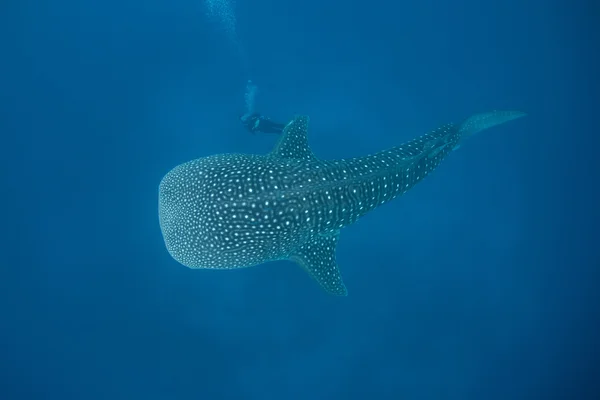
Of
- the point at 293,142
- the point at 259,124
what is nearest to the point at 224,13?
the point at 259,124

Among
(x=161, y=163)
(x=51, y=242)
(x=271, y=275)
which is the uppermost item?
(x=161, y=163)

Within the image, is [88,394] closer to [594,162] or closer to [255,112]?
[255,112]

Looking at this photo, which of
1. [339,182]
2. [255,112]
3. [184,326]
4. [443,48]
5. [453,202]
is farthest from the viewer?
[443,48]

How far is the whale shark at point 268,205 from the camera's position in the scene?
489cm

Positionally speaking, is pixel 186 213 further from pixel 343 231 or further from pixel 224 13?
pixel 224 13

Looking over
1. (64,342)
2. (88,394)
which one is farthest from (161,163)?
(88,394)

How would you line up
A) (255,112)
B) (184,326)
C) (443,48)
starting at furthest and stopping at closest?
(443,48) → (255,112) → (184,326)

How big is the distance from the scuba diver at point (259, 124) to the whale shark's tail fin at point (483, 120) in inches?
142

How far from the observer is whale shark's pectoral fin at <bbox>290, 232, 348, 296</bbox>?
→ 18.8 feet

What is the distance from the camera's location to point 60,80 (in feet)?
29.1

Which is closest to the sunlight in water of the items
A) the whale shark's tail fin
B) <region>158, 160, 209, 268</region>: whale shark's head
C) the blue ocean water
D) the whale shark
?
the blue ocean water

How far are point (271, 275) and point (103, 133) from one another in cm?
510

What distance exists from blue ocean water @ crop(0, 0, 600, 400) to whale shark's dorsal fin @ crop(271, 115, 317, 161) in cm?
262

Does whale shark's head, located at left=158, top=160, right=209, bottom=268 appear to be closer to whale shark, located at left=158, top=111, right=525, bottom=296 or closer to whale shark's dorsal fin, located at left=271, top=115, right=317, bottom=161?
whale shark, located at left=158, top=111, right=525, bottom=296
